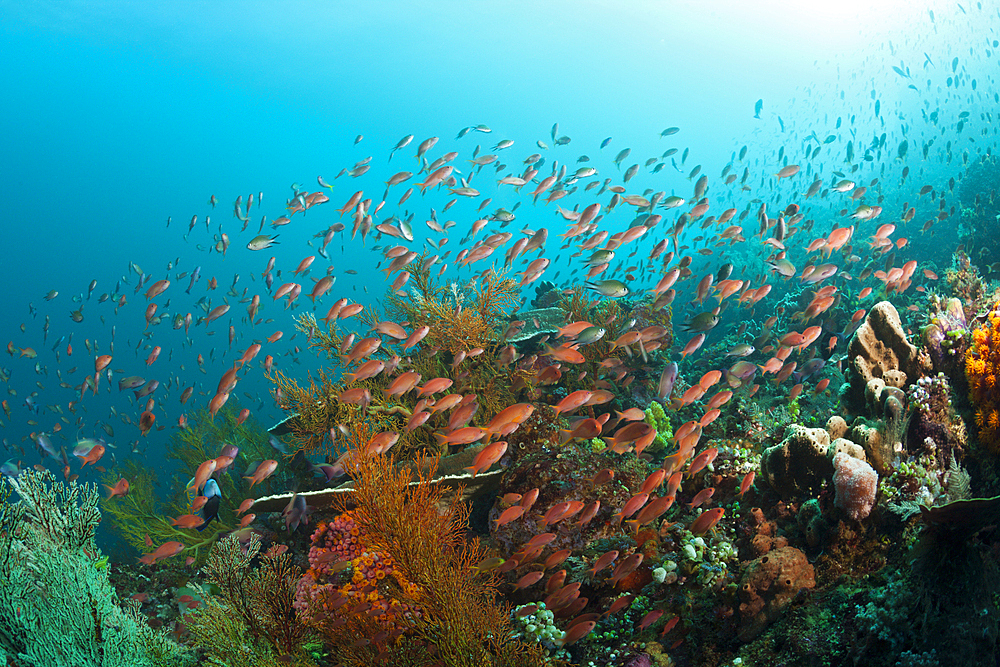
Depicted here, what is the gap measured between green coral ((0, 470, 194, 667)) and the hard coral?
7656 mm

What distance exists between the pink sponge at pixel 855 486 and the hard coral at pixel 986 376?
1.50 metres

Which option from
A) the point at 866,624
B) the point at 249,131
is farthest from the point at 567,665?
the point at 249,131

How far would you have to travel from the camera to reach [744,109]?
110812mm

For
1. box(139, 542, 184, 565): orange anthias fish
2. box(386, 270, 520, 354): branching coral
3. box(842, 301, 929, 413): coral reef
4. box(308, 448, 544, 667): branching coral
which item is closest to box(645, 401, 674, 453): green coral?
box(842, 301, 929, 413): coral reef

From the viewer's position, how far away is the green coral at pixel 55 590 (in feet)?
9.72

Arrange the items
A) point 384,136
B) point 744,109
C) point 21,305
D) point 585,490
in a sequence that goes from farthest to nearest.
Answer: point 744,109 < point 384,136 < point 21,305 < point 585,490

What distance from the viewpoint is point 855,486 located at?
3531 millimetres

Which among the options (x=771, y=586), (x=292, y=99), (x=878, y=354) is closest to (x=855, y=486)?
(x=771, y=586)

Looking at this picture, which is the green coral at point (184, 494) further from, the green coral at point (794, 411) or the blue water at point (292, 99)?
the blue water at point (292, 99)

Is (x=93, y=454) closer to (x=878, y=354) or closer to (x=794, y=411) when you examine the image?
(x=794, y=411)

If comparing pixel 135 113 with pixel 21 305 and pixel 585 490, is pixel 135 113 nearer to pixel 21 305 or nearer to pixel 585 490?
pixel 21 305

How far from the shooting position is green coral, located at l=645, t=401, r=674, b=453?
6.38m

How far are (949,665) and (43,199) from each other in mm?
114406

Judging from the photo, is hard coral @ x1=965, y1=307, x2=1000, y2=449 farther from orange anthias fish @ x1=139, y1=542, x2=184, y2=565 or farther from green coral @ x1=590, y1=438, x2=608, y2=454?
orange anthias fish @ x1=139, y1=542, x2=184, y2=565
